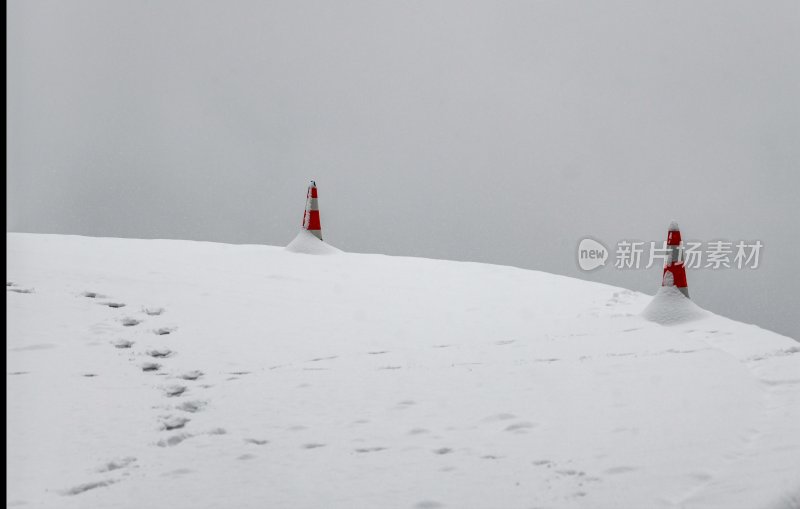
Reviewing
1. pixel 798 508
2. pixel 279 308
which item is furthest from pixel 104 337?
pixel 798 508

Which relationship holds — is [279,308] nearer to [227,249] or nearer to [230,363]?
[230,363]

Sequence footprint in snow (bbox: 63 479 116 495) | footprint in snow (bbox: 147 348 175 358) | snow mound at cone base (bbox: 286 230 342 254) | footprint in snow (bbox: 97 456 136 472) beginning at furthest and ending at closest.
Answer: snow mound at cone base (bbox: 286 230 342 254), footprint in snow (bbox: 147 348 175 358), footprint in snow (bbox: 97 456 136 472), footprint in snow (bbox: 63 479 116 495)

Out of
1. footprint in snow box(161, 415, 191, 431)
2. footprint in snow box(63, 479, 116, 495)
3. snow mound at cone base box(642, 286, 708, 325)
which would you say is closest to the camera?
footprint in snow box(63, 479, 116, 495)

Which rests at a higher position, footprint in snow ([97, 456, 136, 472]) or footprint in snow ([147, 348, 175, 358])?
footprint in snow ([147, 348, 175, 358])

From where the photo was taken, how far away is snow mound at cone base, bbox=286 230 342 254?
10.1m

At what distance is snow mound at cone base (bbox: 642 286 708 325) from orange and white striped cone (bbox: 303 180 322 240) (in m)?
4.89

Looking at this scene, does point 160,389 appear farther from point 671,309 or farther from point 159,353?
point 671,309

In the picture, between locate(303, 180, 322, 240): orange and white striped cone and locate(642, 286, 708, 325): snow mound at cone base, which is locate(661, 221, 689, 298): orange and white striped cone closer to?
locate(642, 286, 708, 325): snow mound at cone base

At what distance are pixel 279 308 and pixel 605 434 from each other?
3.74 meters

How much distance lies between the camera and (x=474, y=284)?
8.93 metres

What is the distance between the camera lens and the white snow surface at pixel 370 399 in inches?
120

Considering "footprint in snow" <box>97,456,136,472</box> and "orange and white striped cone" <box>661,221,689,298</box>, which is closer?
"footprint in snow" <box>97,456,136,472</box>

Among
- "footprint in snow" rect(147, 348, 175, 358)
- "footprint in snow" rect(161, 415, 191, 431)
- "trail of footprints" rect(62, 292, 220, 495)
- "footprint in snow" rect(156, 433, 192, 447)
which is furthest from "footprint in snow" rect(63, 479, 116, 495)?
"footprint in snow" rect(147, 348, 175, 358)

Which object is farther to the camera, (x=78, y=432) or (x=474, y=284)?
(x=474, y=284)
